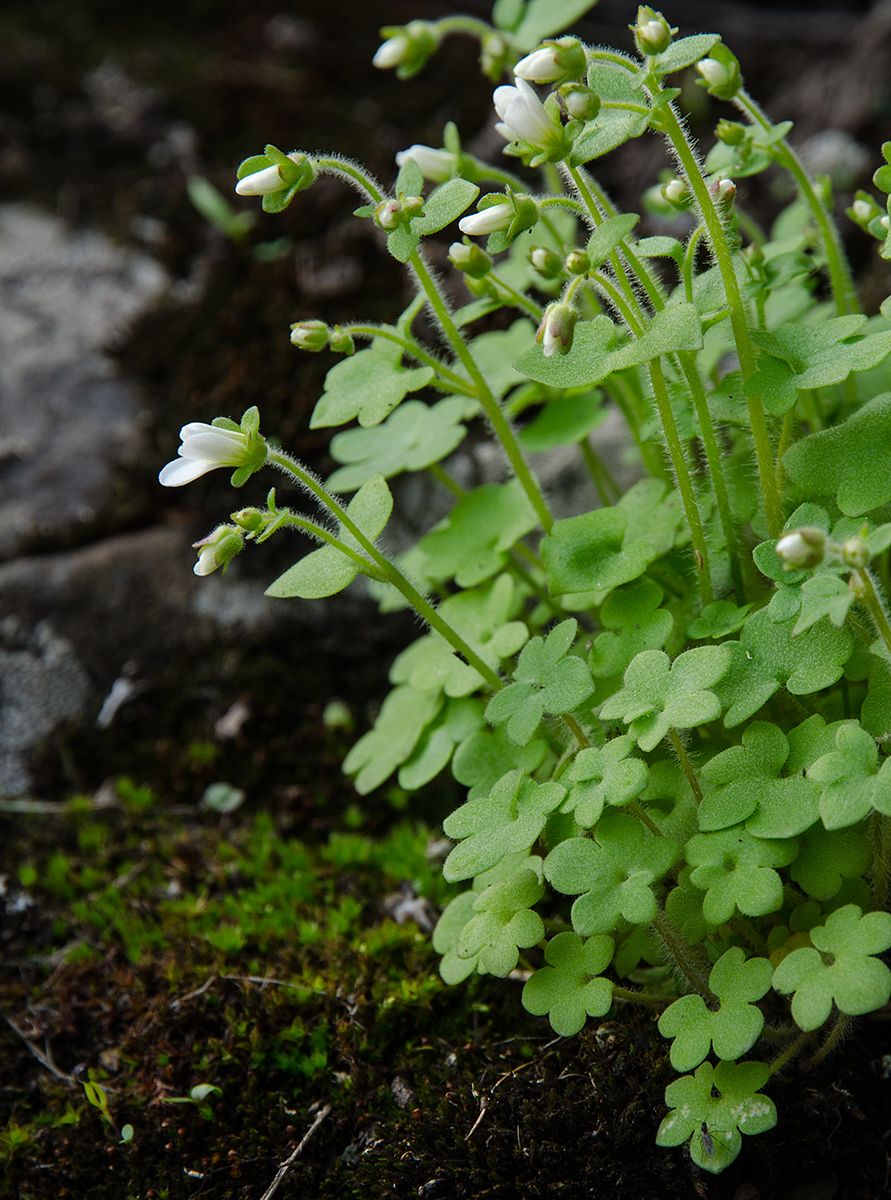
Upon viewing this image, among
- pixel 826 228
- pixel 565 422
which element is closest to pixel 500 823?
pixel 565 422

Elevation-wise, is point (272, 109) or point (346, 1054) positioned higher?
point (272, 109)

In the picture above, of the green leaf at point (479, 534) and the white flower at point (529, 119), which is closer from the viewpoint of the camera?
the white flower at point (529, 119)

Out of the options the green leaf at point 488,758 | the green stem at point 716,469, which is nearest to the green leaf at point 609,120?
the green stem at point 716,469

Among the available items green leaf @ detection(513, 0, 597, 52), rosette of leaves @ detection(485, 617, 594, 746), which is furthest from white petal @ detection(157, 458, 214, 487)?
green leaf @ detection(513, 0, 597, 52)

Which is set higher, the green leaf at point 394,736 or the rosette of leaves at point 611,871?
the rosette of leaves at point 611,871

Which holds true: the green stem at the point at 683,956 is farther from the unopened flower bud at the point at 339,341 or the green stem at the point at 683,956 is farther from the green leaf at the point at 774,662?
the unopened flower bud at the point at 339,341

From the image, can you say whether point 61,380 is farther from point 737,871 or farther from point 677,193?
point 737,871

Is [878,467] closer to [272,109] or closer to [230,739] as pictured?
[230,739]

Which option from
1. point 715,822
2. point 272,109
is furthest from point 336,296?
point 715,822

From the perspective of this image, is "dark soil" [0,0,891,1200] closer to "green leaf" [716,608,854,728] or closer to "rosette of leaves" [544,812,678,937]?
"rosette of leaves" [544,812,678,937]
